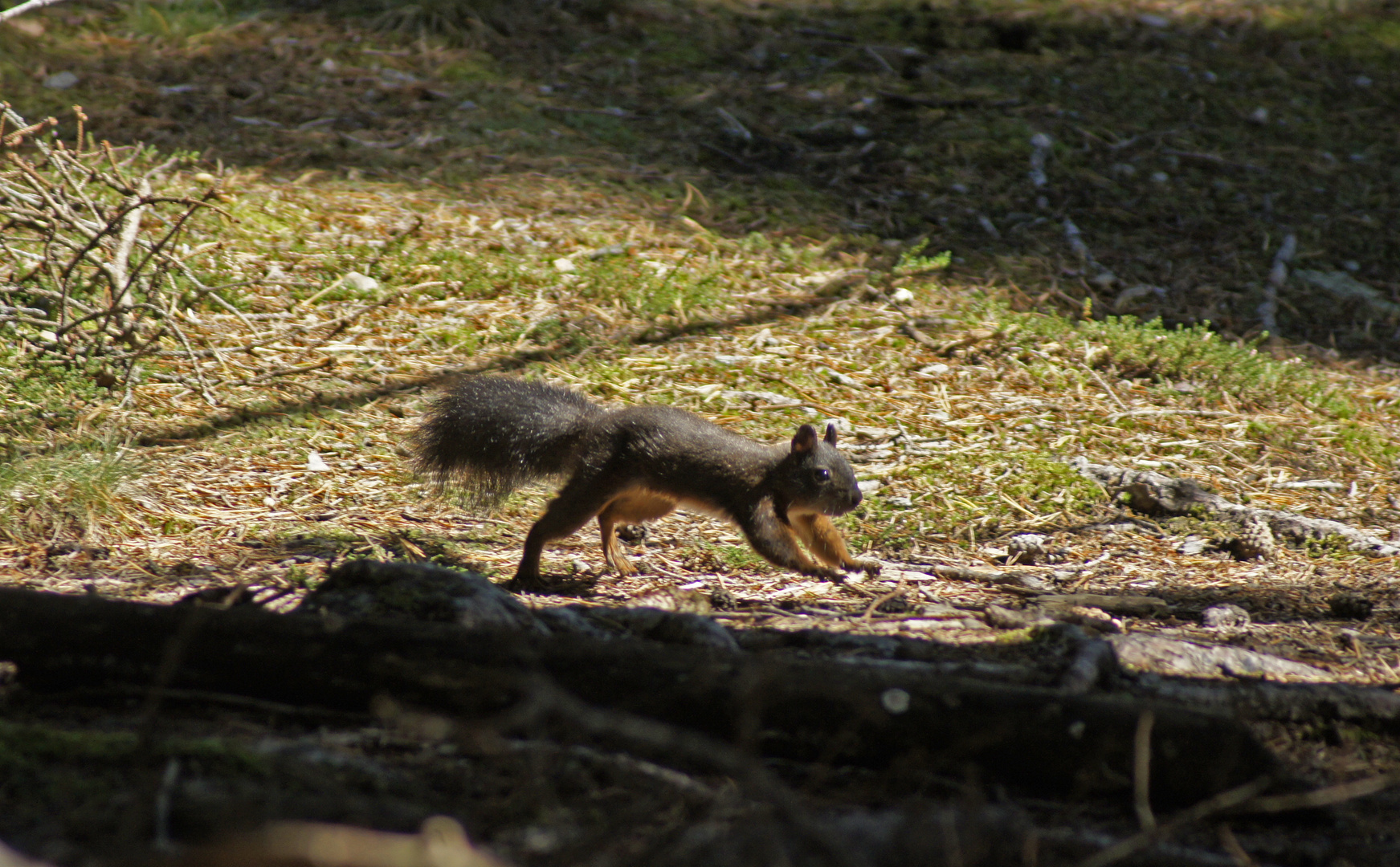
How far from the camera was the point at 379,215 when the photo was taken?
5969 mm

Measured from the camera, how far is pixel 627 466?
12.6 ft

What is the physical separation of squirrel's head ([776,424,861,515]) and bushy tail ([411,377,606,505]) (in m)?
0.80

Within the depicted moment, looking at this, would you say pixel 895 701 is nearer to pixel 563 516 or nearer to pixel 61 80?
pixel 563 516

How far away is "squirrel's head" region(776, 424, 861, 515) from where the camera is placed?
4.01 m

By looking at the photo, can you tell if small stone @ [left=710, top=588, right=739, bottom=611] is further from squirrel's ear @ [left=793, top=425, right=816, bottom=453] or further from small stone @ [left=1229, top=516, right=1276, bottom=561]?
small stone @ [left=1229, top=516, right=1276, bottom=561]

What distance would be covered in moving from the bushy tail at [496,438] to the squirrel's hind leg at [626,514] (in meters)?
0.24

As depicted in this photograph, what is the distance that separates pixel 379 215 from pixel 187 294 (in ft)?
4.45

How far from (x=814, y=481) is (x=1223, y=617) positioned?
1.51 metres

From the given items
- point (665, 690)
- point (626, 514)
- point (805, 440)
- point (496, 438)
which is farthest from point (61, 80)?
point (665, 690)

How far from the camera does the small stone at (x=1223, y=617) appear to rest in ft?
10.1

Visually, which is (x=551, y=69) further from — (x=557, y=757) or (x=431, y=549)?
(x=557, y=757)

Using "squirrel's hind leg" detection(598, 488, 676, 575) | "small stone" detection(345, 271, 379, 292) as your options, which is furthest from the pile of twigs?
"squirrel's hind leg" detection(598, 488, 676, 575)

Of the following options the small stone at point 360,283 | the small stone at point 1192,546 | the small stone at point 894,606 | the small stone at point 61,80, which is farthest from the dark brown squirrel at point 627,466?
the small stone at point 61,80

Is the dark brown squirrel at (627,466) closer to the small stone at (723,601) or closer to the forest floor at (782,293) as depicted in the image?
the forest floor at (782,293)
